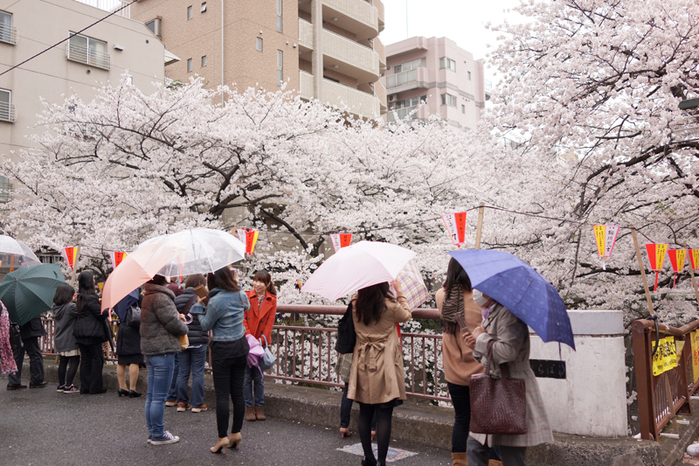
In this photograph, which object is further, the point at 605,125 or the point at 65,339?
the point at 605,125

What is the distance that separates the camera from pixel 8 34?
1895cm

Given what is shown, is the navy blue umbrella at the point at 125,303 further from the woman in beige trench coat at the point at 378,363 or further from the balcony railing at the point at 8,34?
the balcony railing at the point at 8,34

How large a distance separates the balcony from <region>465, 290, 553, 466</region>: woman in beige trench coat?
23.8 m

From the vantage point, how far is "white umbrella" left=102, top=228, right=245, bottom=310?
14.8ft

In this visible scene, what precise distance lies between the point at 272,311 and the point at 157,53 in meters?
21.3

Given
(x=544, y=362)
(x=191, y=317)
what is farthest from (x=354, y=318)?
(x=191, y=317)

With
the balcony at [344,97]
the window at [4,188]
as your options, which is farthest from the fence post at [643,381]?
the balcony at [344,97]

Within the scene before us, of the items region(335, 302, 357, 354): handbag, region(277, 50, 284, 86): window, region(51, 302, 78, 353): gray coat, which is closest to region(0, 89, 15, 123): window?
region(277, 50, 284, 86): window

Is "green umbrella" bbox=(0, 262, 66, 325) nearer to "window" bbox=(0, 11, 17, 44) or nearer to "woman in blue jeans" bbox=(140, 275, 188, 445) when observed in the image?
"woman in blue jeans" bbox=(140, 275, 188, 445)

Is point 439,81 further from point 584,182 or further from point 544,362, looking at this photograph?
point 544,362

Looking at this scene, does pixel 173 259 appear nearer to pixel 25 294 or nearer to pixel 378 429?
pixel 378 429

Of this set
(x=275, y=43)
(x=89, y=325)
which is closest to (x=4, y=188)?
(x=275, y=43)

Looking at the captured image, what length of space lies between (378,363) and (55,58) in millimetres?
21366

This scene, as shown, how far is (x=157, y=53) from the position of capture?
77.4 feet
